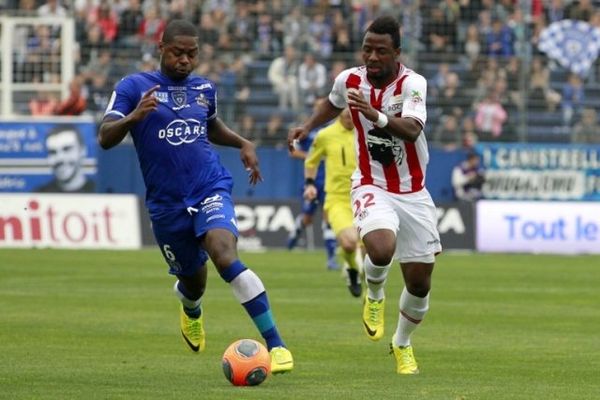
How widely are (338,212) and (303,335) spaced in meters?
5.83

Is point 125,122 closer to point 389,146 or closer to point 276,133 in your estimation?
point 389,146

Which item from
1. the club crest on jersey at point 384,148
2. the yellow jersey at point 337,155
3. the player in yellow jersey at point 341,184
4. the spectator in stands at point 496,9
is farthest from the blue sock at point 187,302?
the spectator in stands at point 496,9

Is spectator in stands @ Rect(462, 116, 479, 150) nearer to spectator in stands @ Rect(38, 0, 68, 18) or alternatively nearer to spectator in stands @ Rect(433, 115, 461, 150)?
spectator in stands @ Rect(433, 115, 461, 150)

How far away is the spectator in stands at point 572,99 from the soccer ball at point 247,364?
2743 centimetres

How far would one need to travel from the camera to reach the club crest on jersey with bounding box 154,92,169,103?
40.4ft

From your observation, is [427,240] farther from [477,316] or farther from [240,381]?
[477,316]

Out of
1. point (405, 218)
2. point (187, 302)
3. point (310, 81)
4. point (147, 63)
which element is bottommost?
point (310, 81)

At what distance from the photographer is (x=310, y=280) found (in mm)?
24406

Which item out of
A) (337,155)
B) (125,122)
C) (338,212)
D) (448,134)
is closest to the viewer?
(125,122)

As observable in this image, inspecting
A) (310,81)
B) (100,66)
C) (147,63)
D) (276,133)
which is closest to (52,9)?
(100,66)

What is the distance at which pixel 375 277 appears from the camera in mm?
13148

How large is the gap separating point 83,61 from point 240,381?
26.1 meters

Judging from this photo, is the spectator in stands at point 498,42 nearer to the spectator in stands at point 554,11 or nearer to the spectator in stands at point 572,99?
the spectator in stands at point 554,11

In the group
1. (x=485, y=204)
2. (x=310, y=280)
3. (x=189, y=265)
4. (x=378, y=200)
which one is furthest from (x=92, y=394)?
(x=485, y=204)
